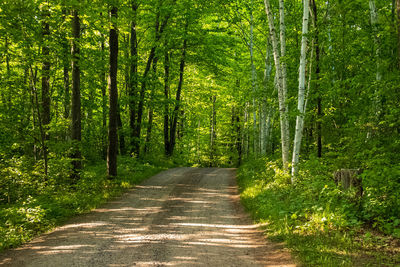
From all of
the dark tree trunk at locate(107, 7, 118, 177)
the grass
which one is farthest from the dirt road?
the dark tree trunk at locate(107, 7, 118, 177)

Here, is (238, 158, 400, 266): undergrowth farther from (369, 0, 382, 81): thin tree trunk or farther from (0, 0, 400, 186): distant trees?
(369, 0, 382, 81): thin tree trunk

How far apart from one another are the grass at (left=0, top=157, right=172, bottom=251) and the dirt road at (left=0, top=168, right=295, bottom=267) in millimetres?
411

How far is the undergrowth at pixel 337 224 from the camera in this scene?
4656 millimetres

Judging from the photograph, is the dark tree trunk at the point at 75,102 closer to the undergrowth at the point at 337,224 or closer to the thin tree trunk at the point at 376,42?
the undergrowth at the point at 337,224

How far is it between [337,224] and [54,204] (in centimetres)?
783

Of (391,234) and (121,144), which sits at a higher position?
(121,144)

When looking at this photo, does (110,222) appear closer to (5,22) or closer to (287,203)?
(287,203)

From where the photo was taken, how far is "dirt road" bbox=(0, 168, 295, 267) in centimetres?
507

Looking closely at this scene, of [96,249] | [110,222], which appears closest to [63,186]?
[110,222]

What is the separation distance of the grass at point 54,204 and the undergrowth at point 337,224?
5666 millimetres

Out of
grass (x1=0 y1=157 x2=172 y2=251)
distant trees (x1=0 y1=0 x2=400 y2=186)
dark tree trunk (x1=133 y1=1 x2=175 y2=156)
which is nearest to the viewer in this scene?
grass (x1=0 y1=157 x2=172 y2=251)

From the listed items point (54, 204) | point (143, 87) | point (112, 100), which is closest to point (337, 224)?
point (54, 204)

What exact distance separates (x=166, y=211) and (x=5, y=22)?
7971mm

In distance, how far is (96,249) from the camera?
5.48 meters
